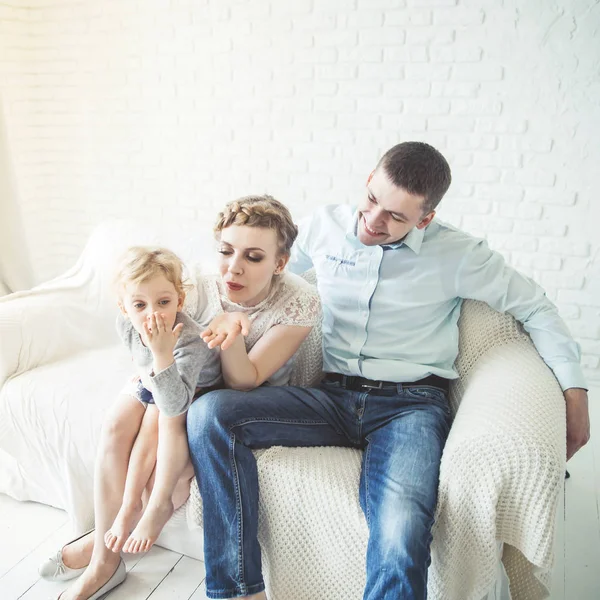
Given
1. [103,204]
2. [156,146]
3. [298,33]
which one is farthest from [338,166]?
[103,204]

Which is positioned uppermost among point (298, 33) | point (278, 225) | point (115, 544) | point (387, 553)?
point (298, 33)

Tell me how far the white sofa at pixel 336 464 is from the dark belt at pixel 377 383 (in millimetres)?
64

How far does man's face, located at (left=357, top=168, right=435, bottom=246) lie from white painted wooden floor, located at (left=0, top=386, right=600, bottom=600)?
104cm

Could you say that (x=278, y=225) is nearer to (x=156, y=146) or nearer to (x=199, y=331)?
(x=199, y=331)

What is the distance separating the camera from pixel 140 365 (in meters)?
1.47

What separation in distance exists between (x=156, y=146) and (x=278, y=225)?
2113 millimetres

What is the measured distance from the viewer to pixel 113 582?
156cm

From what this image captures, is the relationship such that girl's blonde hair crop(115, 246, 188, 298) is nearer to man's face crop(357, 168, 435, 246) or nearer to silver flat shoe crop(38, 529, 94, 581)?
man's face crop(357, 168, 435, 246)

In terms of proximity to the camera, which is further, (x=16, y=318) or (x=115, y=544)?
(x=16, y=318)

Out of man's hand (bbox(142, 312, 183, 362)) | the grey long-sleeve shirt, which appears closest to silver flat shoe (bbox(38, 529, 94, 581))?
the grey long-sleeve shirt

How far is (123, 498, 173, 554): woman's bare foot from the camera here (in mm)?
1414

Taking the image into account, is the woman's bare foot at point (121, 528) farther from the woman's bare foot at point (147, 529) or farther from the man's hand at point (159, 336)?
the man's hand at point (159, 336)

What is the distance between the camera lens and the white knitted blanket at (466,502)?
1.24 meters

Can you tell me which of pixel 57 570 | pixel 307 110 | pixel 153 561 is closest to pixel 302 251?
pixel 153 561
